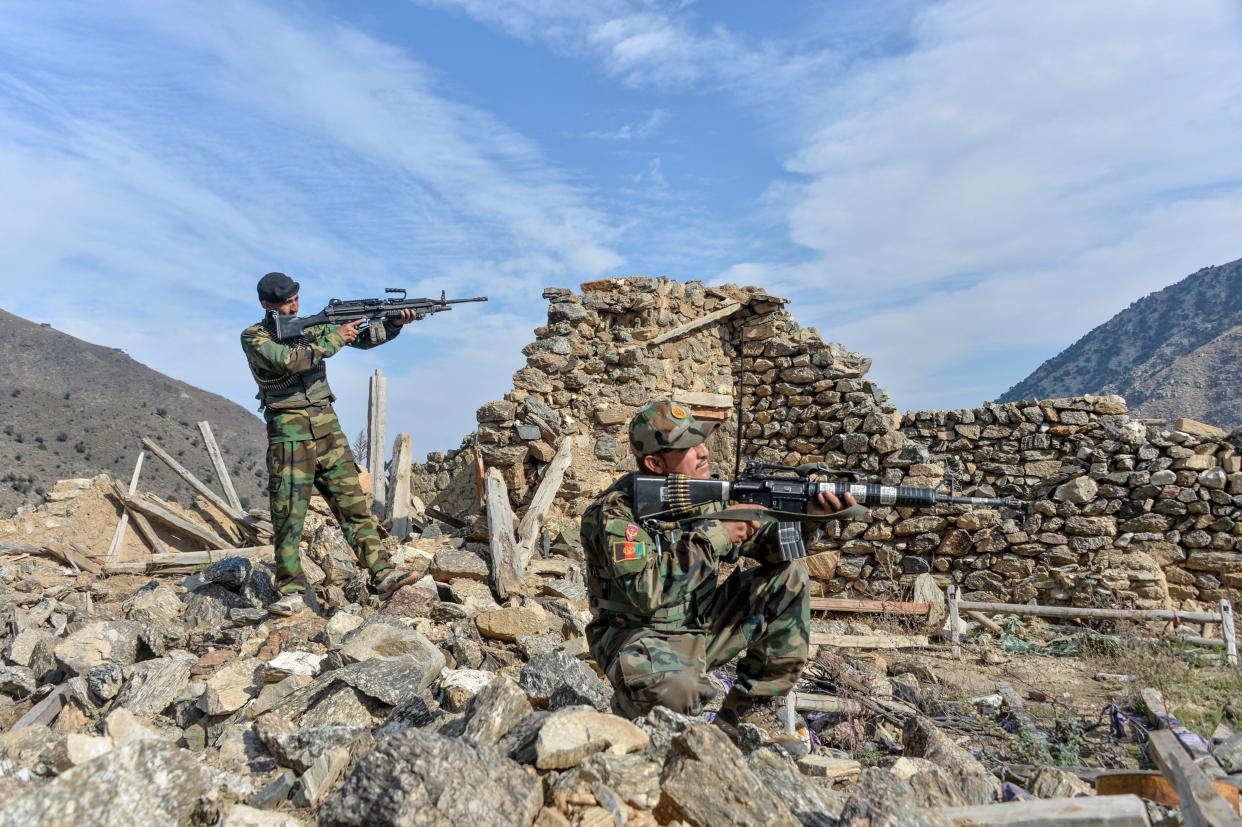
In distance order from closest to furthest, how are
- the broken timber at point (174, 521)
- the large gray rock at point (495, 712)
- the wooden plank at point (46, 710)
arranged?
1. the large gray rock at point (495, 712)
2. the wooden plank at point (46, 710)
3. the broken timber at point (174, 521)

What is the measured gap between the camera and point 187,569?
7.39 metres

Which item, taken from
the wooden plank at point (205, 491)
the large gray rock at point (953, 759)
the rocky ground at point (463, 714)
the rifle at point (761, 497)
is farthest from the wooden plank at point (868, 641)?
the wooden plank at point (205, 491)

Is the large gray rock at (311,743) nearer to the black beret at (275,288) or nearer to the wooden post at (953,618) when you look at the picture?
the black beret at (275,288)

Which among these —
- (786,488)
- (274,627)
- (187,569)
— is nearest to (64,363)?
(187,569)

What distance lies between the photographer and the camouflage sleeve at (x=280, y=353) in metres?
5.29

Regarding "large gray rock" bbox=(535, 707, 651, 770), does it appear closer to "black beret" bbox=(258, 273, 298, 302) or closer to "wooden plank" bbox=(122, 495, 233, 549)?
"black beret" bbox=(258, 273, 298, 302)

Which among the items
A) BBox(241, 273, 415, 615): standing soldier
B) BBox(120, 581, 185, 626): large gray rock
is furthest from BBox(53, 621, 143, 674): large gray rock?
BBox(241, 273, 415, 615): standing soldier

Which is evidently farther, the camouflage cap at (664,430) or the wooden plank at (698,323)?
the wooden plank at (698,323)

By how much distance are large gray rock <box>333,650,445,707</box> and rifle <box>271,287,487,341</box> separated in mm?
2582

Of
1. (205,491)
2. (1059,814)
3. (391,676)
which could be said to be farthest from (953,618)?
(205,491)

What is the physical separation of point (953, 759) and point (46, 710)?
14.5ft

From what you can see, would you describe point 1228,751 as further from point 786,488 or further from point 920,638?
point 920,638

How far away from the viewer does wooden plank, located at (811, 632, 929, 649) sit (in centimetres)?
634

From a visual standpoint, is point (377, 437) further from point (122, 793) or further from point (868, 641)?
point (122, 793)
